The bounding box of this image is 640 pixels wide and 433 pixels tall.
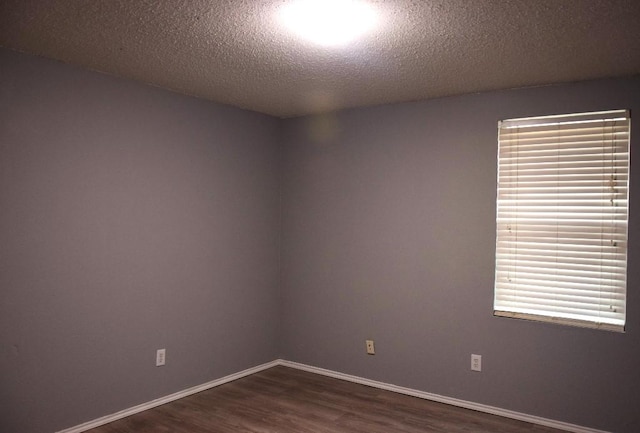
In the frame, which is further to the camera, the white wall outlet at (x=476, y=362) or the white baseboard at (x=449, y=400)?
the white wall outlet at (x=476, y=362)

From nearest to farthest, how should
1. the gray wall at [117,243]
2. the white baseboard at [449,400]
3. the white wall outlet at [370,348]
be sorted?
the gray wall at [117,243]
the white baseboard at [449,400]
the white wall outlet at [370,348]

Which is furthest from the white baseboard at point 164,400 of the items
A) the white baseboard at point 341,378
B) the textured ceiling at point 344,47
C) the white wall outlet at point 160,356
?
the textured ceiling at point 344,47

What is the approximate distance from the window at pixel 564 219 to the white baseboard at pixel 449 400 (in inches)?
27.0

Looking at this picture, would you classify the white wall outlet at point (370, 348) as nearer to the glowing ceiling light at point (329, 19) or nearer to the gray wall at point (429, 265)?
the gray wall at point (429, 265)

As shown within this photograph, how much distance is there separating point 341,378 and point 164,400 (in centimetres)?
150

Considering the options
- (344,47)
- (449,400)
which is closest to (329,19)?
(344,47)

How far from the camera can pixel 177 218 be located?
147 inches

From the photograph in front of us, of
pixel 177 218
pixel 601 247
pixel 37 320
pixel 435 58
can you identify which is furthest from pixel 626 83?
pixel 37 320

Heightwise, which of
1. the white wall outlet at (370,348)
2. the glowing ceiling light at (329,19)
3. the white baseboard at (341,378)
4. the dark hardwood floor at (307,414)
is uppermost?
the glowing ceiling light at (329,19)

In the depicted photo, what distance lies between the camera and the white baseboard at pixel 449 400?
3227mm

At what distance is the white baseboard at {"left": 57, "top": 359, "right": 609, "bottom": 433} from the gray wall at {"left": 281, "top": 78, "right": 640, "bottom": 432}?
48mm

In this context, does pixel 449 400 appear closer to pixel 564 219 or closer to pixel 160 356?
pixel 564 219

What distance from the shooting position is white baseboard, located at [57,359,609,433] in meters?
3.18

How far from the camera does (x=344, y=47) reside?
2.63 meters
